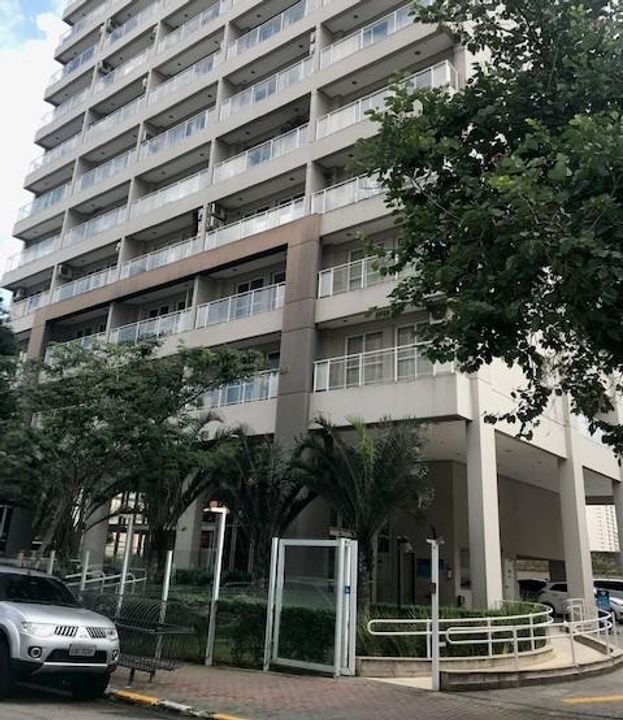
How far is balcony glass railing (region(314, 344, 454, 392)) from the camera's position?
18.3 metres

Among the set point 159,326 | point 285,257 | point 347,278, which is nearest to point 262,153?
point 285,257

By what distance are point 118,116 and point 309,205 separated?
15471 millimetres

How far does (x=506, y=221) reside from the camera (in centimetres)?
672

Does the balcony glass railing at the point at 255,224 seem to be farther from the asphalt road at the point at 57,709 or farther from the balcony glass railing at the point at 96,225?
the asphalt road at the point at 57,709

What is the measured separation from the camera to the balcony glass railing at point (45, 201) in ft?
116

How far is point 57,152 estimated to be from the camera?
1467 inches

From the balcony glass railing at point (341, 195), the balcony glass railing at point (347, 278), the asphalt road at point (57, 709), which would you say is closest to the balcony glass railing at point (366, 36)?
the balcony glass railing at point (341, 195)

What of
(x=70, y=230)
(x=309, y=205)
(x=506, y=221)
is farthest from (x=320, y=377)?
(x=70, y=230)

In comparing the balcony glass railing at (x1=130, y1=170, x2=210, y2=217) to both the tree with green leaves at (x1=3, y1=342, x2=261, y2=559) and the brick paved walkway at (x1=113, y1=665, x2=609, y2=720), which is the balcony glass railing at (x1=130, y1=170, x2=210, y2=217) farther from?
the brick paved walkway at (x1=113, y1=665, x2=609, y2=720)

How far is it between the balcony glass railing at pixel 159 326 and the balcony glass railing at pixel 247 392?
10.1 feet

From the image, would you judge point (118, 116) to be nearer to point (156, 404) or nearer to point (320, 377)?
point (320, 377)

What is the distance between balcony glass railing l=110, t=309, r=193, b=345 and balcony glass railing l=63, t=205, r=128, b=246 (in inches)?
221

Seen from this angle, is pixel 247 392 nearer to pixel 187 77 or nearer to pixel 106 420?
pixel 106 420

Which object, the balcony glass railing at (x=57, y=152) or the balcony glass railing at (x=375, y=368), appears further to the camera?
the balcony glass railing at (x=57, y=152)
